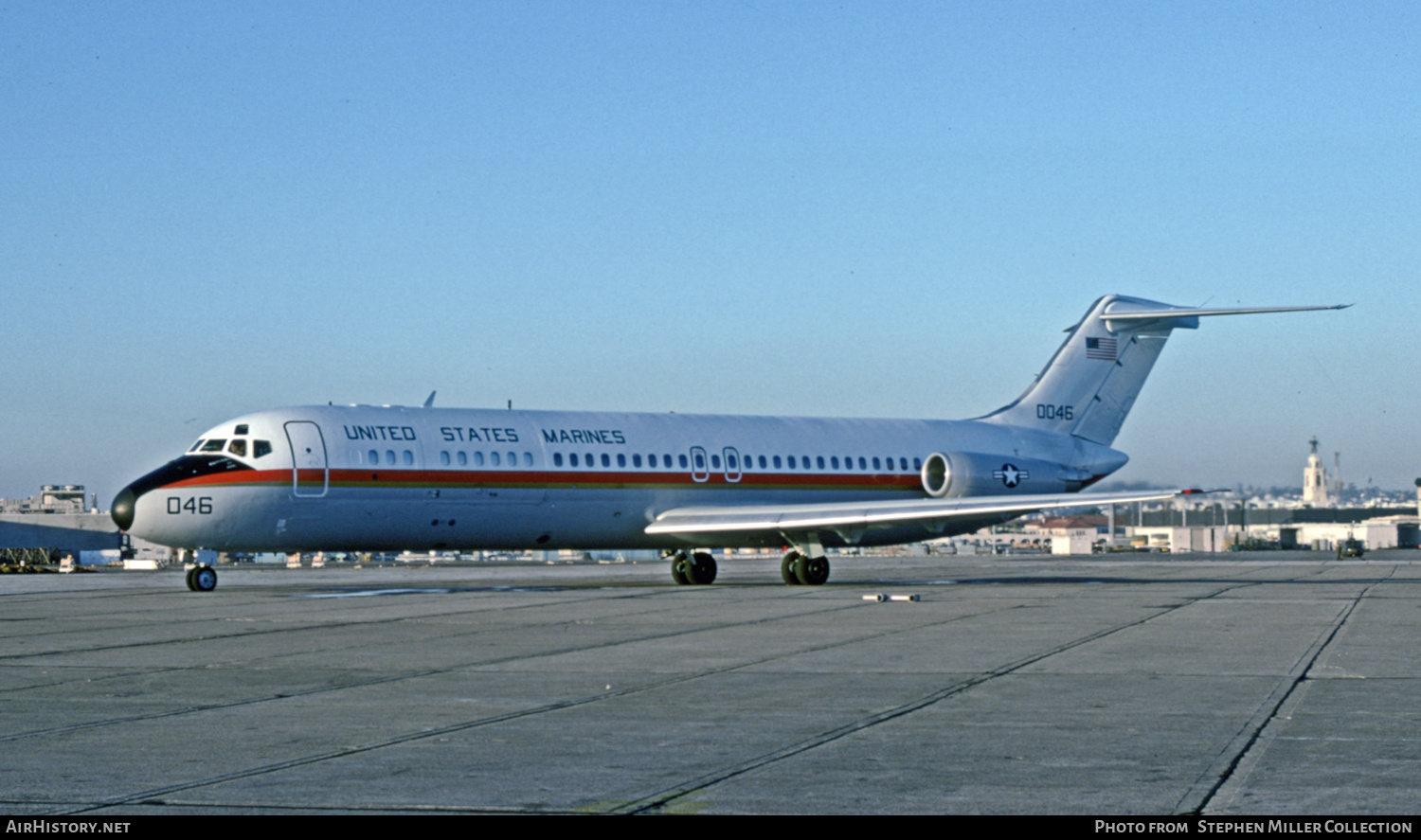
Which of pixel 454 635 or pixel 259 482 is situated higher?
pixel 259 482

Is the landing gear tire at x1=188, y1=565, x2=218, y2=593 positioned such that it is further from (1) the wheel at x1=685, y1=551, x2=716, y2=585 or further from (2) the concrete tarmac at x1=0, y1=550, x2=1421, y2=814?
(1) the wheel at x1=685, y1=551, x2=716, y2=585

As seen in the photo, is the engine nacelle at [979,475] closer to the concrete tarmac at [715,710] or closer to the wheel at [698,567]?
the wheel at [698,567]

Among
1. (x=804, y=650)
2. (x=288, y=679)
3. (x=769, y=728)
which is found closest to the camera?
(x=769, y=728)

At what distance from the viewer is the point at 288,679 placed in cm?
1402

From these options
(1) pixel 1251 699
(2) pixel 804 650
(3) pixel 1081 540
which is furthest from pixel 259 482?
(3) pixel 1081 540

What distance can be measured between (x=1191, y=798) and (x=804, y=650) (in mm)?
8930

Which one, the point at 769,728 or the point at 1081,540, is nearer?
the point at 769,728

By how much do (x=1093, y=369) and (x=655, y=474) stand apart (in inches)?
565

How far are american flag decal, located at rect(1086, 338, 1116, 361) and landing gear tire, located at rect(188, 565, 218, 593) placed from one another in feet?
78.7

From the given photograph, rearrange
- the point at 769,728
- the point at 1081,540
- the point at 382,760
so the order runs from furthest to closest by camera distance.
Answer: the point at 1081,540
the point at 769,728
the point at 382,760

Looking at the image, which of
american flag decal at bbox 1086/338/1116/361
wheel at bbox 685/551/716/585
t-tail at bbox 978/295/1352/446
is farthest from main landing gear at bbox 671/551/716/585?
american flag decal at bbox 1086/338/1116/361

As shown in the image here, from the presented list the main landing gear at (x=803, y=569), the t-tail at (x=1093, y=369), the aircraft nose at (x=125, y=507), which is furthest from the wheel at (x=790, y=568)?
the aircraft nose at (x=125, y=507)

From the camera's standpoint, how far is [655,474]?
112ft

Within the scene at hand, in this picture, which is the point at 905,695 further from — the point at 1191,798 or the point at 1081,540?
the point at 1081,540
